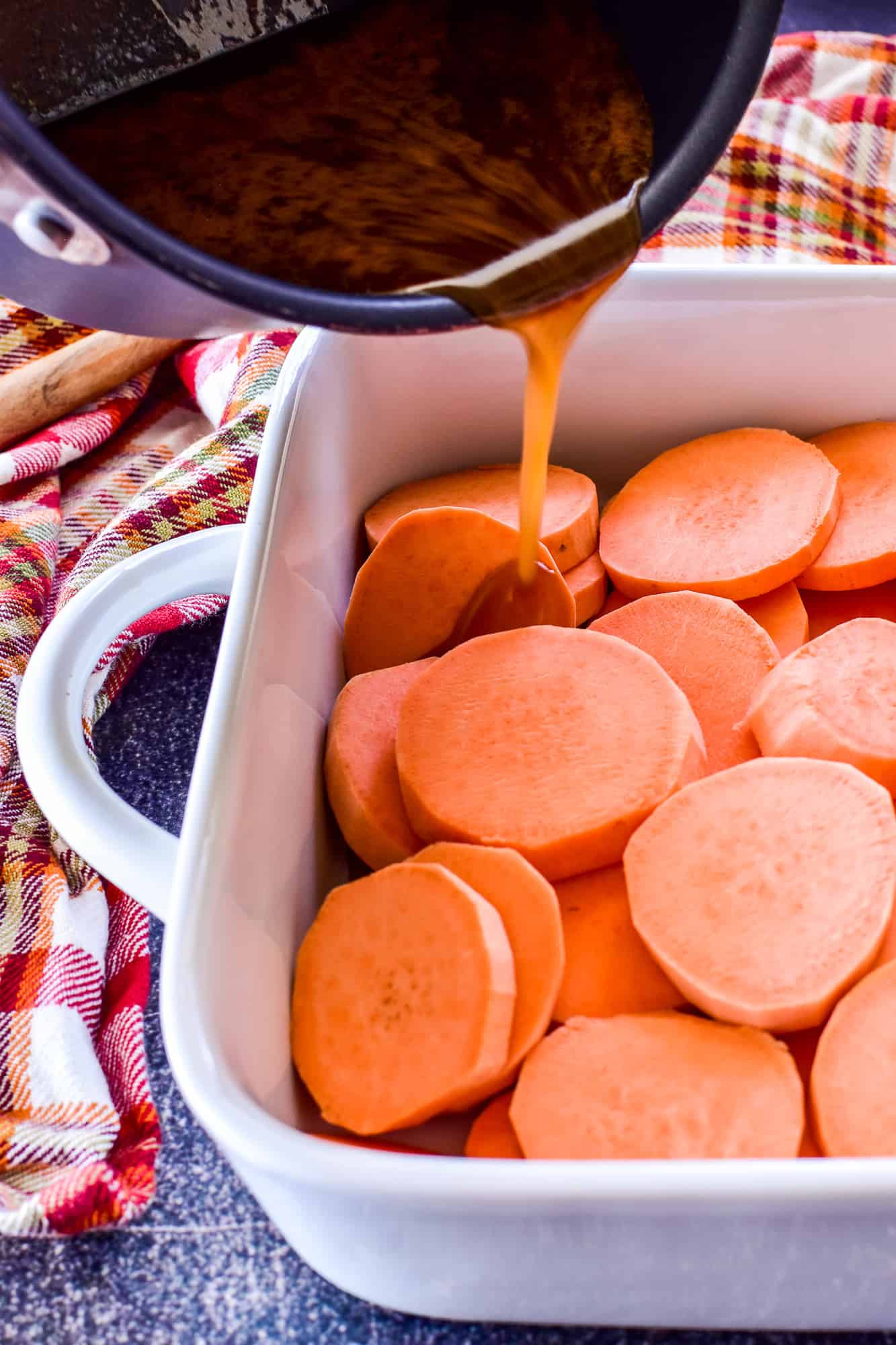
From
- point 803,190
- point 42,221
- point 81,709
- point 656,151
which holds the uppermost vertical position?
point 42,221

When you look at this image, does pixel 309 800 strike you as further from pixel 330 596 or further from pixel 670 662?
pixel 670 662

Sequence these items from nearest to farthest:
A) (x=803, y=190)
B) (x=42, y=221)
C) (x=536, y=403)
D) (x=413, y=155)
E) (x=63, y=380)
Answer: (x=42, y=221) < (x=413, y=155) < (x=536, y=403) < (x=63, y=380) < (x=803, y=190)

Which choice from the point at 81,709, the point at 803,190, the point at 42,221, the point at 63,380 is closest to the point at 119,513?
the point at 63,380

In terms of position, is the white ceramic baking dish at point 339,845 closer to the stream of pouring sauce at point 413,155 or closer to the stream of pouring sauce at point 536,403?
the stream of pouring sauce at point 536,403

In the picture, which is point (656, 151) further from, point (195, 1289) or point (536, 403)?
point (195, 1289)

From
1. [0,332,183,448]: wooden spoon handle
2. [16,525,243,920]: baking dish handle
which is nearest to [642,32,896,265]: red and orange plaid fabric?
[0,332,183,448]: wooden spoon handle

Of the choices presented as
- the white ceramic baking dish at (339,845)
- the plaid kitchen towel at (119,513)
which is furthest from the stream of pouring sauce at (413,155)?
the plaid kitchen towel at (119,513)

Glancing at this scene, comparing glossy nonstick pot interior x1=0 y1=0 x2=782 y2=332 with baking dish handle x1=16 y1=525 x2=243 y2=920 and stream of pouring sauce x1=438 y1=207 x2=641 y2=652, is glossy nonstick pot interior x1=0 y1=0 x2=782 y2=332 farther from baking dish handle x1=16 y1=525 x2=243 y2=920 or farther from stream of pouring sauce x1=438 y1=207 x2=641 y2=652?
baking dish handle x1=16 y1=525 x2=243 y2=920
